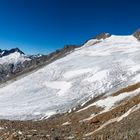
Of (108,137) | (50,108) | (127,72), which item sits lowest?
(108,137)

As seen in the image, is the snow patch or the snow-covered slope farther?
the snow patch

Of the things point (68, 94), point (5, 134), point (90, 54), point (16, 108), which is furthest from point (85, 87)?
point (5, 134)

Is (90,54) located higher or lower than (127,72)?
higher

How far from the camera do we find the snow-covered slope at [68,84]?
3706 inches

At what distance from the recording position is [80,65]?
138625 millimetres

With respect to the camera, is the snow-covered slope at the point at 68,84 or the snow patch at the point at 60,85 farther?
the snow patch at the point at 60,85

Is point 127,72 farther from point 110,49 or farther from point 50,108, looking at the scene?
point 110,49

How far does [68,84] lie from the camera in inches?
4518

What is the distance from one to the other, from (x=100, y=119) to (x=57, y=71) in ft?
296

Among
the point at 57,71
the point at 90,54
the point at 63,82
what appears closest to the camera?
the point at 63,82

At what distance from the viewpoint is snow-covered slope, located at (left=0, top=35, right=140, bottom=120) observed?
94125 mm

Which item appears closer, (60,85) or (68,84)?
(68,84)

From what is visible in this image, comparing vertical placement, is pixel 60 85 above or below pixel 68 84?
above

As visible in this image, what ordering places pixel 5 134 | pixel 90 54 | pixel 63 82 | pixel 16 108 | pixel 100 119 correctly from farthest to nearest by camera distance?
pixel 90 54, pixel 63 82, pixel 16 108, pixel 100 119, pixel 5 134
